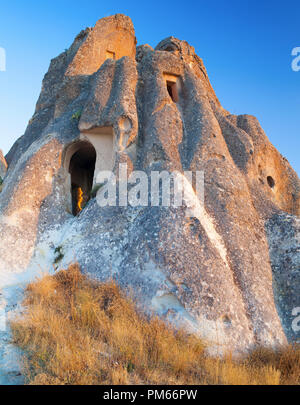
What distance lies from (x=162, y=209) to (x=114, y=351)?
3.09 m

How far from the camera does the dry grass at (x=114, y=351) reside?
12.9ft

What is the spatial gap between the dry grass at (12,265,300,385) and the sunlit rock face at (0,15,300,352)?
1.42 ft

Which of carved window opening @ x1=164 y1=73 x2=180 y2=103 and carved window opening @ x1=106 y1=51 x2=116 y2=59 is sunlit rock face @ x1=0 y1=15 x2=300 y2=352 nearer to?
carved window opening @ x1=164 y1=73 x2=180 y2=103

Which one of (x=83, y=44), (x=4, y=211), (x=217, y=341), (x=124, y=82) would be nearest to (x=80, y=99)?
(x=124, y=82)

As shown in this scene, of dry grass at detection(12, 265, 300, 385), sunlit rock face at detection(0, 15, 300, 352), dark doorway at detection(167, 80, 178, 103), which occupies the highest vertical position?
dark doorway at detection(167, 80, 178, 103)

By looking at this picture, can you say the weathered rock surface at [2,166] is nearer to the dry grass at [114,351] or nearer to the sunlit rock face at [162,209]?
the sunlit rock face at [162,209]

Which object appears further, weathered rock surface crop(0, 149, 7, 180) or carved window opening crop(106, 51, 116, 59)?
weathered rock surface crop(0, 149, 7, 180)

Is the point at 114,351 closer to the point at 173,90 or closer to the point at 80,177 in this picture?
the point at 173,90

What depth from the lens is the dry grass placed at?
3924mm

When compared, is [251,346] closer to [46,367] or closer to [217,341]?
[217,341]

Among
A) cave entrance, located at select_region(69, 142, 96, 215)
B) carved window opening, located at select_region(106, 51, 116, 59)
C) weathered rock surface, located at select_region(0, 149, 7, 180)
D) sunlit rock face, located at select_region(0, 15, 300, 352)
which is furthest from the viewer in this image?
weathered rock surface, located at select_region(0, 149, 7, 180)

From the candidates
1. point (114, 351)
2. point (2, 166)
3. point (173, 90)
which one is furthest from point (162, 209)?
point (2, 166)

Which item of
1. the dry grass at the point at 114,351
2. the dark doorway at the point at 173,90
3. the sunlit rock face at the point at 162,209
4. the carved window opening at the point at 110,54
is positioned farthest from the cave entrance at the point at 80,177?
the dry grass at the point at 114,351

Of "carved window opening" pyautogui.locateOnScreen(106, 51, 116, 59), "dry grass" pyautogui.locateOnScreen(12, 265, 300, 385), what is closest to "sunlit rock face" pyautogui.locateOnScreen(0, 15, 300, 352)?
"carved window opening" pyautogui.locateOnScreen(106, 51, 116, 59)
